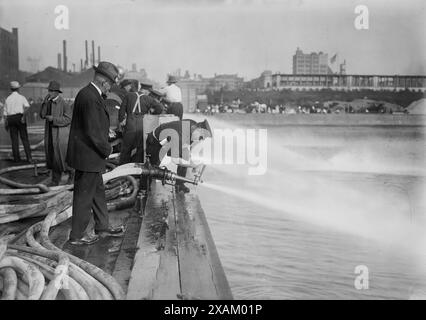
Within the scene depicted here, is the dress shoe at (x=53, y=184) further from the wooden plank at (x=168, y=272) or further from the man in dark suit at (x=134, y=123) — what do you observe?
the wooden plank at (x=168, y=272)

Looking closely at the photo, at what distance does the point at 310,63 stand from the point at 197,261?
11442mm

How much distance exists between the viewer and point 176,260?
155 inches

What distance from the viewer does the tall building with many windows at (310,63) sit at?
13.4 metres

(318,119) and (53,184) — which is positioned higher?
(318,119)

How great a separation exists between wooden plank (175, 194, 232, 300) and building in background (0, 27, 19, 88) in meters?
6.10

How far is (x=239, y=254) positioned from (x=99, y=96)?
5456mm

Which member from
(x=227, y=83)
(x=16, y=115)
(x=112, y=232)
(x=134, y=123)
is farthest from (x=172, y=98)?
(x=227, y=83)

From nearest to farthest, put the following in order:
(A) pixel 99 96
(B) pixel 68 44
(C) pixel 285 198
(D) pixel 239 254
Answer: (A) pixel 99 96 → (D) pixel 239 254 → (B) pixel 68 44 → (C) pixel 285 198

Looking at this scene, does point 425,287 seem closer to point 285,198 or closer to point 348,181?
point 285,198

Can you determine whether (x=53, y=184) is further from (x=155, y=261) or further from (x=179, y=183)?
(x=155, y=261)

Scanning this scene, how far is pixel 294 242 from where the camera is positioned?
33.2ft

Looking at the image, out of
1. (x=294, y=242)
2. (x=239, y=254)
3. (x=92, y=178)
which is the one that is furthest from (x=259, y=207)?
(x=92, y=178)

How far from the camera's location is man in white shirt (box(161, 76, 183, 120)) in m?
8.48

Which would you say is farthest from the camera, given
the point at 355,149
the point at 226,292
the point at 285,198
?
the point at 355,149
